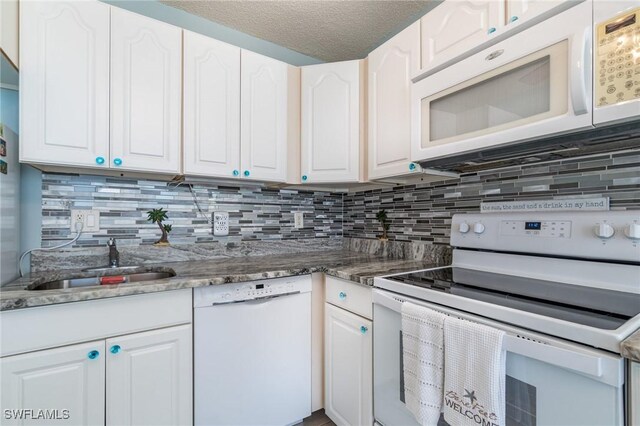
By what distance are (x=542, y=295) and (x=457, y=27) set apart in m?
1.14

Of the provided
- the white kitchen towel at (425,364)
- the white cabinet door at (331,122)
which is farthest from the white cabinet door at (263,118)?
the white kitchen towel at (425,364)

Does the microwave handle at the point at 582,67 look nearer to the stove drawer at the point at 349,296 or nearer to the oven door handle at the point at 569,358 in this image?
the oven door handle at the point at 569,358

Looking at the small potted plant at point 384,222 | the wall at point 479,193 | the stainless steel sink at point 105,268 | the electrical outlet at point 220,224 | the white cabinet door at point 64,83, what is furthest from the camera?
the small potted plant at point 384,222

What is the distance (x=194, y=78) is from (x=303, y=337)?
60.6 inches

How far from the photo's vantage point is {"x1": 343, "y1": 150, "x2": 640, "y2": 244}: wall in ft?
3.63

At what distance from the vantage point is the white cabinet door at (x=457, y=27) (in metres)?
1.16

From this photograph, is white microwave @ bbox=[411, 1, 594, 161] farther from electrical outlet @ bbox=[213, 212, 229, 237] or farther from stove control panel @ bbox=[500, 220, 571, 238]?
electrical outlet @ bbox=[213, 212, 229, 237]

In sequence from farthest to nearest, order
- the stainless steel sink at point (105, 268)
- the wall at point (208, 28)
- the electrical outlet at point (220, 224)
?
the electrical outlet at point (220, 224)
the wall at point (208, 28)
the stainless steel sink at point (105, 268)

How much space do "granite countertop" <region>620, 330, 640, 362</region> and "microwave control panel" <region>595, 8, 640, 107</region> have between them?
0.67 m

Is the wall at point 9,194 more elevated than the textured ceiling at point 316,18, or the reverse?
the textured ceiling at point 316,18

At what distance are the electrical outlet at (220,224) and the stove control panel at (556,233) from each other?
1.39 metres

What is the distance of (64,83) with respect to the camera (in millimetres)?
1303

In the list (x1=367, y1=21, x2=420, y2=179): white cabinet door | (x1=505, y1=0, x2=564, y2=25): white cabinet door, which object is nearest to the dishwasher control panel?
(x1=367, y1=21, x2=420, y2=179): white cabinet door

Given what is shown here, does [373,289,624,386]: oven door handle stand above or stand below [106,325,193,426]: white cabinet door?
above
